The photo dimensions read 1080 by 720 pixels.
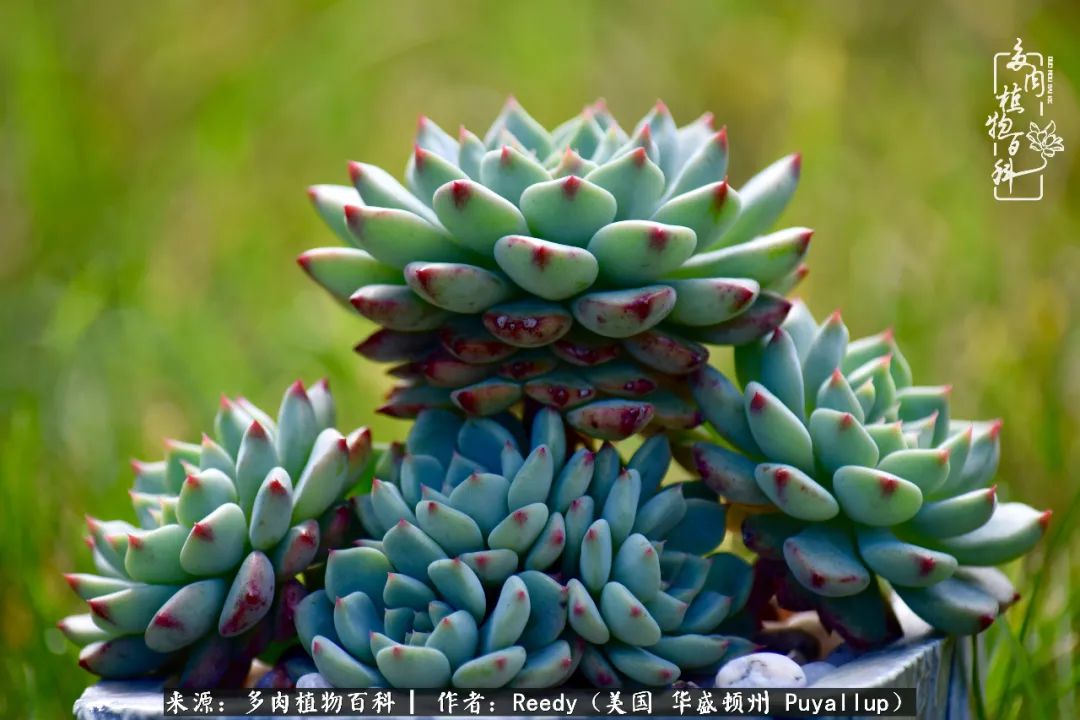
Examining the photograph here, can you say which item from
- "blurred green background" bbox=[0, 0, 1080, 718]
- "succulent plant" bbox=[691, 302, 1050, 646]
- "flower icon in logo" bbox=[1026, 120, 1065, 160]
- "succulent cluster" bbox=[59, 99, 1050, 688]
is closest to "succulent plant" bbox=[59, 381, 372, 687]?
"succulent cluster" bbox=[59, 99, 1050, 688]

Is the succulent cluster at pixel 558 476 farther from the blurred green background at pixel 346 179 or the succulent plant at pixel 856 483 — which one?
the blurred green background at pixel 346 179

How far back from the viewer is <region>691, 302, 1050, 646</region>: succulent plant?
0.87m

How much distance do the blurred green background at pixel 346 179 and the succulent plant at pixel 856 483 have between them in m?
0.51

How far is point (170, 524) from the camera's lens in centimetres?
89

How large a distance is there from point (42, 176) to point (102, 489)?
782 mm

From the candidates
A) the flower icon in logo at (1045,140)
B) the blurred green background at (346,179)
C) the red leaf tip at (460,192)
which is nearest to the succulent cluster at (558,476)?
the red leaf tip at (460,192)

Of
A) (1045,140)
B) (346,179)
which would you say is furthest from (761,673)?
(346,179)

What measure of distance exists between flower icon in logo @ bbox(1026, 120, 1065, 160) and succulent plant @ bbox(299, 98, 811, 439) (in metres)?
1.11

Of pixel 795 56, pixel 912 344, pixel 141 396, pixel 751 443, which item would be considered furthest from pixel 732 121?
pixel 751 443

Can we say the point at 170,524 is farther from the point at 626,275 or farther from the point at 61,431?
the point at 61,431
